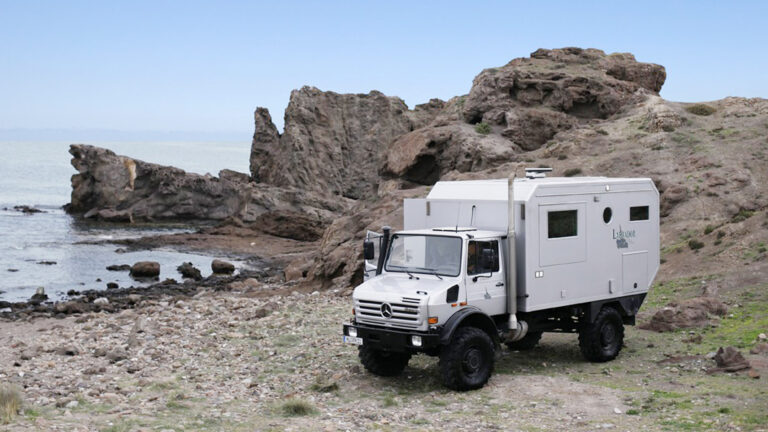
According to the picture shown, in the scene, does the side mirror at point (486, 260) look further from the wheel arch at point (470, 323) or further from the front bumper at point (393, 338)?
the front bumper at point (393, 338)

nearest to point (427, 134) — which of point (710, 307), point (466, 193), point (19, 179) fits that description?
point (710, 307)

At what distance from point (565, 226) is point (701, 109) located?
3569cm

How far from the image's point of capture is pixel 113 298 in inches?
1480

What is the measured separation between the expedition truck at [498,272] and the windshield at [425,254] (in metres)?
0.02

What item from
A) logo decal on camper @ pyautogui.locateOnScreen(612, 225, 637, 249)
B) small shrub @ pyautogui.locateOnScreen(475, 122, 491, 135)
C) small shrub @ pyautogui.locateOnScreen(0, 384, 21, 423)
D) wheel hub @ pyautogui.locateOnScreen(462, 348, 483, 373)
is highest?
small shrub @ pyautogui.locateOnScreen(475, 122, 491, 135)

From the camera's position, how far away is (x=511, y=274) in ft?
45.4

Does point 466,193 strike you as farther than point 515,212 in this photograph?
Yes

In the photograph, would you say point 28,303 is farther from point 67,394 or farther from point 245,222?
point 245,222

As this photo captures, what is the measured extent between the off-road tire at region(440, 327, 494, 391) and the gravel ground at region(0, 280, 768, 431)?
0.79 feet

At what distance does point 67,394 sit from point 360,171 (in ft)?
308

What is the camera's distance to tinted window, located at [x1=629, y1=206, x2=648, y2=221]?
16.1 meters

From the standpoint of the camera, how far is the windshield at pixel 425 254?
13.5 m

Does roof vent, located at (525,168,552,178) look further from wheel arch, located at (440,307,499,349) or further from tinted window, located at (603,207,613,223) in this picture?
wheel arch, located at (440,307,499,349)

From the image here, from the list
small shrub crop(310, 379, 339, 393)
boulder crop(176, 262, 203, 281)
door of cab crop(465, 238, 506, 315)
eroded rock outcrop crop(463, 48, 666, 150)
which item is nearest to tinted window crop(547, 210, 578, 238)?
door of cab crop(465, 238, 506, 315)
